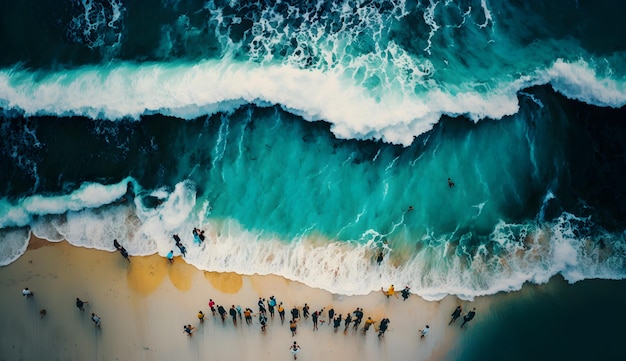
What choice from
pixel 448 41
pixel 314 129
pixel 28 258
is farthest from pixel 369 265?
pixel 28 258

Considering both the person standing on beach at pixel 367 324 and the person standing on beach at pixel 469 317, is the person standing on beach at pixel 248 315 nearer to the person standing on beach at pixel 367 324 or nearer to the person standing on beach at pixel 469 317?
the person standing on beach at pixel 367 324

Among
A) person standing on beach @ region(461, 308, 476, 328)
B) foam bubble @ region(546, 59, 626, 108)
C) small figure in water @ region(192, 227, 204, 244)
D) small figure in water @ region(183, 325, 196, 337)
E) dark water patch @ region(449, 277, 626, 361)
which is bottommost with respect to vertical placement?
dark water patch @ region(449, 277, 626, 361)

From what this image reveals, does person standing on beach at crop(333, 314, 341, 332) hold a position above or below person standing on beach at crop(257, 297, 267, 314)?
below

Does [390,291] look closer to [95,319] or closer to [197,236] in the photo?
[197,236]

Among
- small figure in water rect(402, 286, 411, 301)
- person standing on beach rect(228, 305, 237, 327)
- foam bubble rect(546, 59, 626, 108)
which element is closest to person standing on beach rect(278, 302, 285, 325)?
person standing on beach rect(228, 305, 237, 327)

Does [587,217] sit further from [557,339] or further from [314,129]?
[314,129]

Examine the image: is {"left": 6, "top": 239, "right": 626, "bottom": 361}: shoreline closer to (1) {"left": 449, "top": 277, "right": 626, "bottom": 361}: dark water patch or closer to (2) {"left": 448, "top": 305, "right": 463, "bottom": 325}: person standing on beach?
(1) {"left": 449, "top": 277, "right": 626, "bottom": 361}: dark water patch
